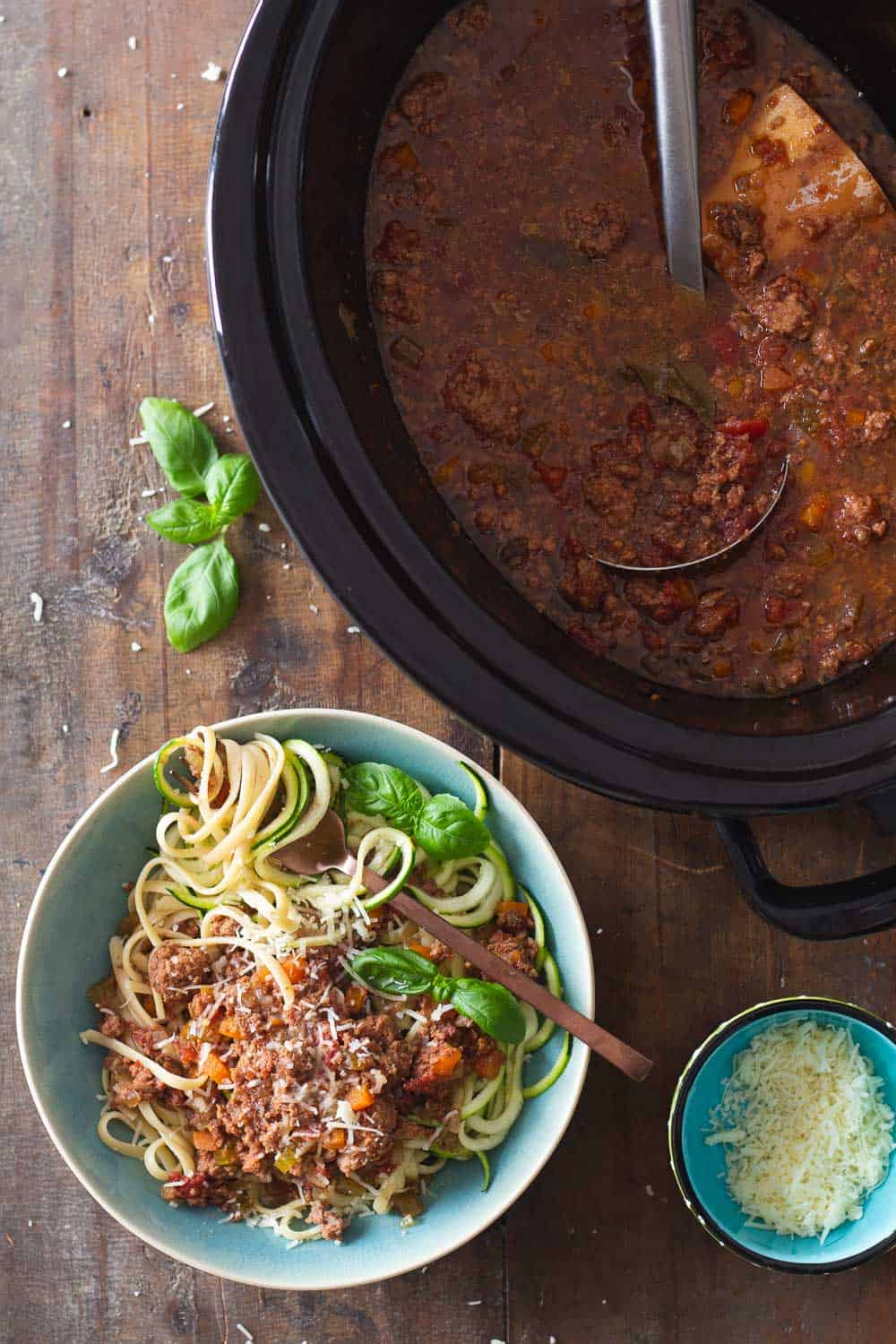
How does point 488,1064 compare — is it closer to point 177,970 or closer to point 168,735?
point 177,970

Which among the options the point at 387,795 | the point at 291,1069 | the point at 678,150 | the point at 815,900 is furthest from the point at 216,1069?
the point at 678,150

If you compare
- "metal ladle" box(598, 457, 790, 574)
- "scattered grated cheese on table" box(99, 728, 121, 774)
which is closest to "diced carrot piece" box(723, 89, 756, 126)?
"metal ladle" box(598, 457, 790, 574)

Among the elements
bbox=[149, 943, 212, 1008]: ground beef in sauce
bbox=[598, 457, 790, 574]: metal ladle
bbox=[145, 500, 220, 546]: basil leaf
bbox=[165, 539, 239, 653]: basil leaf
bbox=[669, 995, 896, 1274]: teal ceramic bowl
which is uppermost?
bbox=[598, 457, 790, 574]: metal ladle

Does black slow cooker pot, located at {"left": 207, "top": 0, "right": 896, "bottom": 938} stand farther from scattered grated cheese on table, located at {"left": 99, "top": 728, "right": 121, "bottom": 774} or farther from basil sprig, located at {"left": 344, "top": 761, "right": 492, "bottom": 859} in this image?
scattered grated cheese on table, located at {"left": 99, "top": 728, "right": 121, "bottom": 774}

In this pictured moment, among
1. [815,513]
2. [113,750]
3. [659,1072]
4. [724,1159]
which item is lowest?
[724,1159]

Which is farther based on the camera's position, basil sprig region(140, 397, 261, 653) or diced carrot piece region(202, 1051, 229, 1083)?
basil sprig region(140, 397, 261, 653)

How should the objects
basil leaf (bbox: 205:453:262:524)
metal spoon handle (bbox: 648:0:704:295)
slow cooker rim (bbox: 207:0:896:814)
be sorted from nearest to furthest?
slow cooker rim (bbox: 207:0:896:814) < metal spoon handle (bbox: 648:0:704:295) < basil leaf (bbox: 205:453:262:524)

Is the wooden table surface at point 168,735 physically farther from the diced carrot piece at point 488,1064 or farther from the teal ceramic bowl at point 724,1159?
the diced carrot piece at point 488,1064
